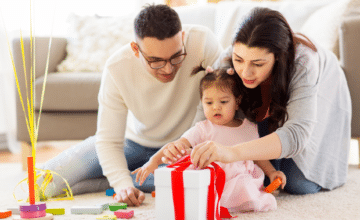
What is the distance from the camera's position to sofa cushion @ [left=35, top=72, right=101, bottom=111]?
7.29ft

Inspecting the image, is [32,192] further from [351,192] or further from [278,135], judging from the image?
[351,192]

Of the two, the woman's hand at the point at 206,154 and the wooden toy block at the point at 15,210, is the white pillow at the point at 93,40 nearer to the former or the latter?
the wooden toy block at the point at 15,210

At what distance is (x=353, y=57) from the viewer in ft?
6.22

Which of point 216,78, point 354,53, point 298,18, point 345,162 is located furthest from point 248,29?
point 298,18

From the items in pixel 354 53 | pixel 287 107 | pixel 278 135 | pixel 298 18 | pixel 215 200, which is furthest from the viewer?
pixel 298 18

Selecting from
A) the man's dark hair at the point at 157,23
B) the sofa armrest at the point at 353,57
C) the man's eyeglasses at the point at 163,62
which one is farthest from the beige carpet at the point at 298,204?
the man's dark hair at the point at 157,23

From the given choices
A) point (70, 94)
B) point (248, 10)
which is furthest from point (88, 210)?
point (248, 10)

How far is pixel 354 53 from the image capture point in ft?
6.21

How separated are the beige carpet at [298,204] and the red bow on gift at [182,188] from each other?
4.4 inches

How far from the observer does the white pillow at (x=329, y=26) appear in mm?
2072

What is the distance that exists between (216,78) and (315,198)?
53 cm

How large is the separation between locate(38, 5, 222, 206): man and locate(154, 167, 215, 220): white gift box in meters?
0.31

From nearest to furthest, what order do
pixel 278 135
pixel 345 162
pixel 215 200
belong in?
pixel 215 200, pixel 278 135, pixel 345 162

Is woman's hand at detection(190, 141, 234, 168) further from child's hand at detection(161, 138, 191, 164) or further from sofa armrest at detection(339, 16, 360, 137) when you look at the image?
sofa armrest at detection(339, 16, 360, 137)
